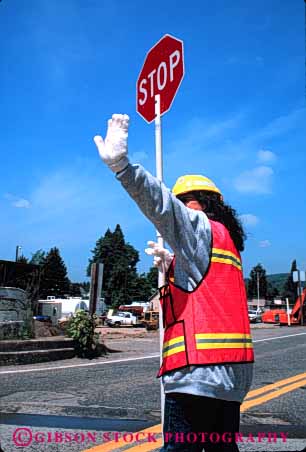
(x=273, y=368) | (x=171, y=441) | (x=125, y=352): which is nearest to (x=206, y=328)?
(x=171, y=441)

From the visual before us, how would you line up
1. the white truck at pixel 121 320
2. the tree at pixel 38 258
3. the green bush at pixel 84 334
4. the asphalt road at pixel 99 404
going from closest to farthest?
the asphalt road at pixel 99 404
the green bush at pixel 84 334
the white truck at pixel 121 320
the tree at pixel 38 258

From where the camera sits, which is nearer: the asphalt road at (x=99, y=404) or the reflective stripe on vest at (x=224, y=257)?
the reflective stripe on vest at (x=224, y=257)

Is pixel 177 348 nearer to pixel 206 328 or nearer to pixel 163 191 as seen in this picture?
pixel 206 328

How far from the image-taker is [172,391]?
76.9 inches

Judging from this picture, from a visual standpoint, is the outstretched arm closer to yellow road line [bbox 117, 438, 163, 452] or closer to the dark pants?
the dark pants

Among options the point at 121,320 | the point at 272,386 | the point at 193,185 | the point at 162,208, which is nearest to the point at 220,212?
the point at 193,185

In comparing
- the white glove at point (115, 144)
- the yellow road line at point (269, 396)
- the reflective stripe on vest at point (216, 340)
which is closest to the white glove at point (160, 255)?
the reflective stripe on vest at point (216, 340)

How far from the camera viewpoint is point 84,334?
1126 cm

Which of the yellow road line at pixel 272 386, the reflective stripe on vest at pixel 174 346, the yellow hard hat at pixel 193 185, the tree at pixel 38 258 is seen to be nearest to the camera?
the reflective stripe on vest at pixel 174 346

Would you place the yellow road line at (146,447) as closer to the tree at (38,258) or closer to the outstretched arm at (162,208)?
the outstretched arm at (162,208)

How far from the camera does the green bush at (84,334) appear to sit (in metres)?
11.2

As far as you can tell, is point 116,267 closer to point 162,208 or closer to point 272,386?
point 272,386

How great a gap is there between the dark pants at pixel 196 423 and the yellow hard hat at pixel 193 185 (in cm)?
87

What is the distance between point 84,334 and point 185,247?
9.71 meters
